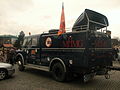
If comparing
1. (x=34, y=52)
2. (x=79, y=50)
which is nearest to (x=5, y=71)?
(x=34, y=52)

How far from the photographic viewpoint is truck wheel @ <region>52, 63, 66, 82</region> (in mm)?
6380

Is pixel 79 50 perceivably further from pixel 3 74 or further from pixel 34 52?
pixel 3 74

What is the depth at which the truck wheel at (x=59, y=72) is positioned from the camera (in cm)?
638

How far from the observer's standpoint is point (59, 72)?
6652 mm

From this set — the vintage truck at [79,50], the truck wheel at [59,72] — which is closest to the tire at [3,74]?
the vintage truck at [79,50]

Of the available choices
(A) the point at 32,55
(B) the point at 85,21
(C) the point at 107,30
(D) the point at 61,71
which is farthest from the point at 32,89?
(C) the point at 107,30

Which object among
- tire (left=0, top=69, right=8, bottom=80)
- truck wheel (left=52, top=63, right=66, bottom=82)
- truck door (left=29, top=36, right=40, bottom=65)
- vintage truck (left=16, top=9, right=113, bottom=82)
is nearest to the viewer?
vintage truck (left=16, top=9, right=113, bottom=82)

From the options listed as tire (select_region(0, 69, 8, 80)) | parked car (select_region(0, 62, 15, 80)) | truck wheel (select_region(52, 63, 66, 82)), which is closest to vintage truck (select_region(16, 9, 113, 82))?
truck wheel (select_region(52, 63, 66, 82))

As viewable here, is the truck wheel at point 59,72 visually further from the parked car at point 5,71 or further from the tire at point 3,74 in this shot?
the tire at point 3,74

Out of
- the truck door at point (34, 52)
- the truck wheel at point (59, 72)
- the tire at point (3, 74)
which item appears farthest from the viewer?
the truck door at point (34, 52)

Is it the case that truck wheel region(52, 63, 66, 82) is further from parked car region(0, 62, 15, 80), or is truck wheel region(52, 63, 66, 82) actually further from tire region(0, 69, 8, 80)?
tire region(0, 69, 8, 80)

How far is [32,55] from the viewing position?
27.7ft

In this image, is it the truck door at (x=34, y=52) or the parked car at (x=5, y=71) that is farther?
the truck door at (x=34, y=52)

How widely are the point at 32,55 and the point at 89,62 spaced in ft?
14.0
